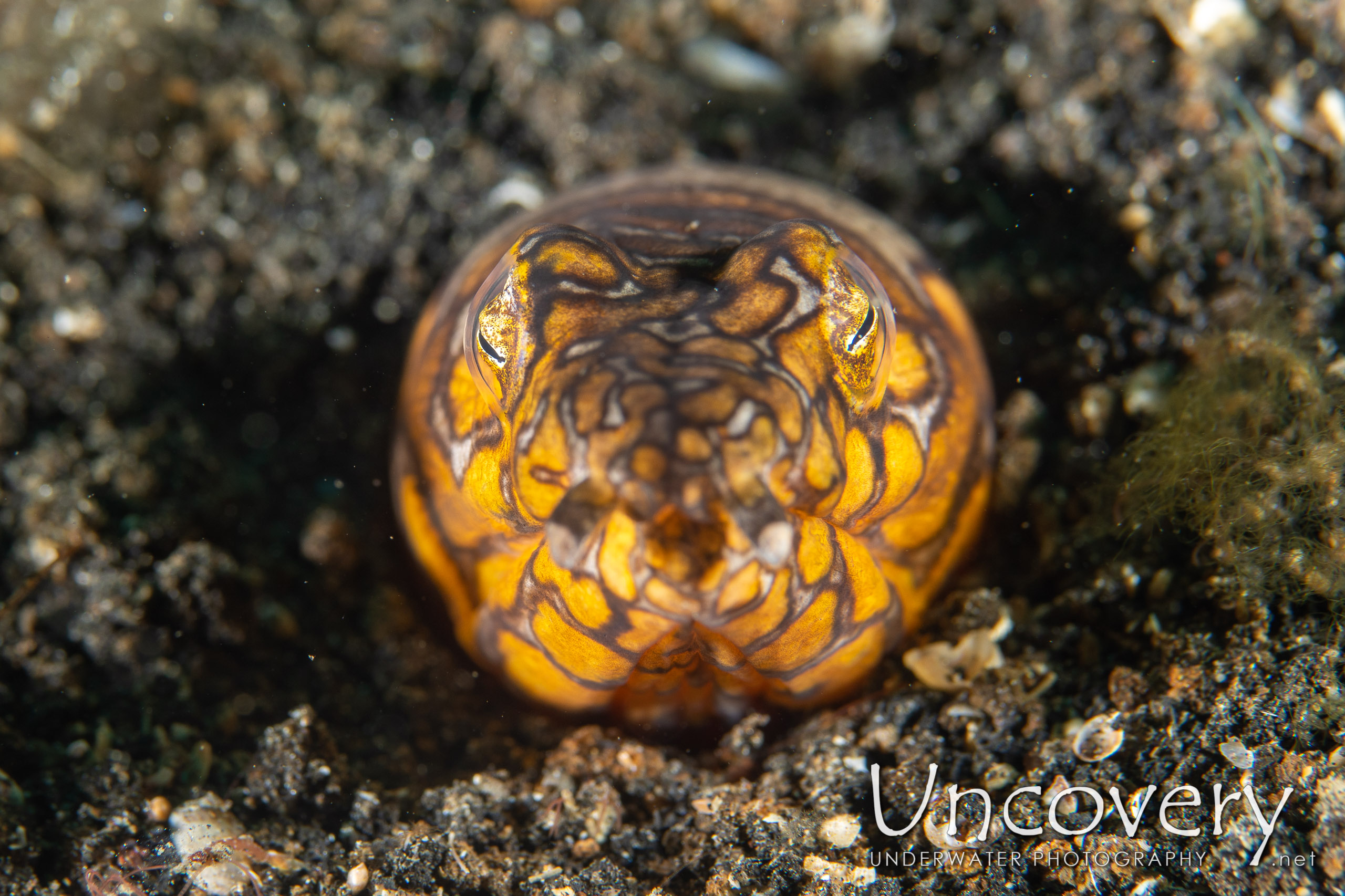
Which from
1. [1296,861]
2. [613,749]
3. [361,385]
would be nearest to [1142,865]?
[1296,861]

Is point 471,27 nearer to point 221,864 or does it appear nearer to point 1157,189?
point 1157,189

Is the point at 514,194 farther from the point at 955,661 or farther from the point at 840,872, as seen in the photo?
Answer: the point at 840,872

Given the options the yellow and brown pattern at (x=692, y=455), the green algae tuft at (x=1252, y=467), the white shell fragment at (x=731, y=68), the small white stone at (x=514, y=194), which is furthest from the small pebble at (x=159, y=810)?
the white shell fragment at (x=731, y=68)

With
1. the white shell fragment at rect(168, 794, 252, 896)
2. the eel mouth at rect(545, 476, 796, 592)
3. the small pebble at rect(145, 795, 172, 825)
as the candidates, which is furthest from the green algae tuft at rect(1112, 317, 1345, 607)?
the small pebble at rect(145, 795, 172, 825)

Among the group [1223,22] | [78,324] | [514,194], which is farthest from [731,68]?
[78,324]

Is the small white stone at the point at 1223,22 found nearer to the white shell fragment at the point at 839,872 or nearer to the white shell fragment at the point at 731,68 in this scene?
the white shell fragment at the point at 731,68

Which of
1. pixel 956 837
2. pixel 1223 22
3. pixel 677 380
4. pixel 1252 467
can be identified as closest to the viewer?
pixel 677 380
